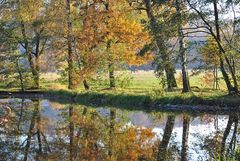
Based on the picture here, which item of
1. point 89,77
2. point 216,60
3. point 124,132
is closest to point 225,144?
point 124,132

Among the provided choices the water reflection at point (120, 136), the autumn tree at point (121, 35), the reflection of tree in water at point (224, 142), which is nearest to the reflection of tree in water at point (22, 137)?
the water reflection at point (120, 136)

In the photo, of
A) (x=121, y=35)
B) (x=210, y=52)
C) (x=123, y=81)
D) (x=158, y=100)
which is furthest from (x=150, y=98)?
(x=123, y=81)

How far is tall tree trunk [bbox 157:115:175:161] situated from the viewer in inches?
491

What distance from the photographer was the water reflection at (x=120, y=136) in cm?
1293

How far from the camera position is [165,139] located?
620 inches

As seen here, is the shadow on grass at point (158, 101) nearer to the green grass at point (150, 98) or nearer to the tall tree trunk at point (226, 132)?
the green grass at point (150, 98)

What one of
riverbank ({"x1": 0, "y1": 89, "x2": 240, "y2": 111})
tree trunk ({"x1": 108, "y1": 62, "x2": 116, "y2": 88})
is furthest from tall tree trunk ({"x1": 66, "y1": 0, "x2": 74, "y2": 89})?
tree trunk ({"x1": 108, "y1": 62, "x2": 116, "y2": 88})

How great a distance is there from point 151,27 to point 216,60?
519 cm

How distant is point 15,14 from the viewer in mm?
45969

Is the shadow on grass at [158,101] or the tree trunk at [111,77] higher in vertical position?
the tree trunk at [111,77]

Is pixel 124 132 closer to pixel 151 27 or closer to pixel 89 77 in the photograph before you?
pixel 151 27

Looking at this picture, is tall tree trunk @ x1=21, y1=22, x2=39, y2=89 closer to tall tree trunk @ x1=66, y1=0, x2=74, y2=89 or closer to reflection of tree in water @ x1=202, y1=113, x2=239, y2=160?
tall tree trunk @ x1=66, y1=0, x2=74, y2=89

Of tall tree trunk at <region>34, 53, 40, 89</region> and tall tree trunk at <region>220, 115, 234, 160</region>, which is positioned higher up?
tall tree trunk at <region>34, 53, 40, 89</region>

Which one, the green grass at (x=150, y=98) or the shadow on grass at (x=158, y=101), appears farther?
the green grass at (x=150, y=98)
